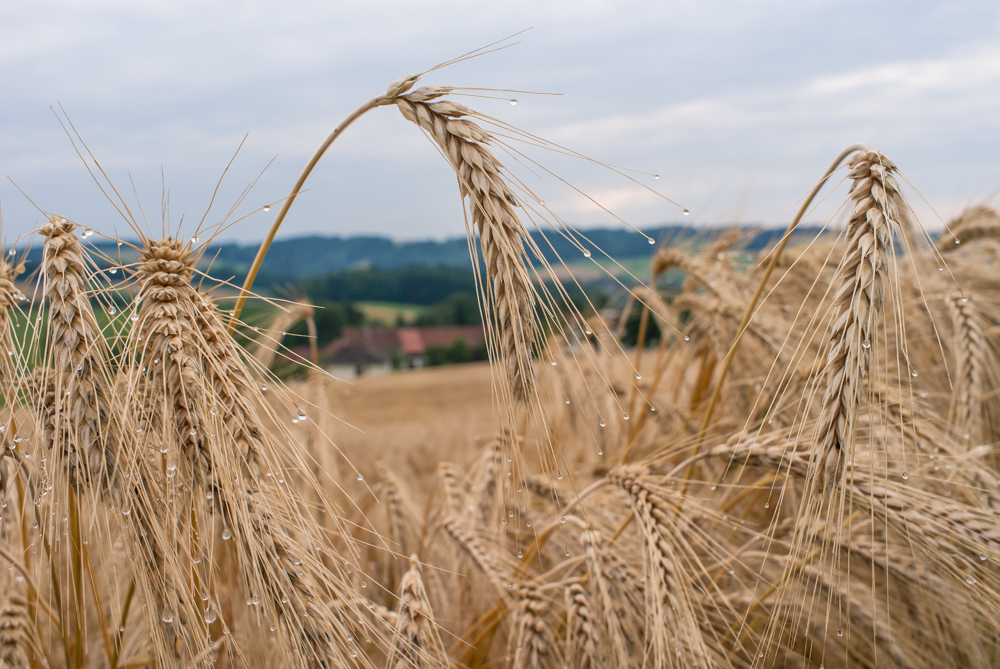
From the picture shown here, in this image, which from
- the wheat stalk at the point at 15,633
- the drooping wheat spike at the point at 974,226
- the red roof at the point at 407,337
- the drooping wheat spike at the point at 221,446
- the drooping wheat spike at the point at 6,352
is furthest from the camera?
the red roof at the point at 407,337

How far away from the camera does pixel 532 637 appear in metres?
1.55

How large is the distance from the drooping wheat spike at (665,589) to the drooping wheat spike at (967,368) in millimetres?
1192

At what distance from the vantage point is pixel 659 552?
1420 mm

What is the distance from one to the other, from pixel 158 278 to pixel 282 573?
0.56 meters

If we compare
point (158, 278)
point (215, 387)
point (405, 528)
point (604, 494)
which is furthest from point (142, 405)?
point (405, 528)

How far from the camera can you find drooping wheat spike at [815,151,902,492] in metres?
1.04

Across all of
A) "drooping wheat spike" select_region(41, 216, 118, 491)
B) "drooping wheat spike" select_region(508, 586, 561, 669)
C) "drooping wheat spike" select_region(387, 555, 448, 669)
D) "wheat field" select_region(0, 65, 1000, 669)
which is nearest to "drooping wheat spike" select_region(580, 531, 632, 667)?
"wheat field" select_region(0, 65, 1000, 669)

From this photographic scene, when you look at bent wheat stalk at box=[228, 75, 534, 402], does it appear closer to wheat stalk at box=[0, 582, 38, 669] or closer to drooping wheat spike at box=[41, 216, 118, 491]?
drooping wheat spike at box=[41, 216, 118, 491]

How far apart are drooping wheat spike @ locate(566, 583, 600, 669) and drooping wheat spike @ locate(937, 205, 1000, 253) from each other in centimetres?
260

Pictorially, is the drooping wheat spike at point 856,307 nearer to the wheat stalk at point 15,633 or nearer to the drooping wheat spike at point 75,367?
the drooping wheat spike at point 75,367

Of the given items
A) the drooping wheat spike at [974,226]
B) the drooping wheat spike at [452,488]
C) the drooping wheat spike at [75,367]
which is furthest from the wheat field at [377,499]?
the drooping wheat spike at [974,226]

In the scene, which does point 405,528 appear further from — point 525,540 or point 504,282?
point 504,282

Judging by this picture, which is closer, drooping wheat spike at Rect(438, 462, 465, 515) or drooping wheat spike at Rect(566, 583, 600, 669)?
drooping wheat spike at Rect(566, 583, 600, 669)

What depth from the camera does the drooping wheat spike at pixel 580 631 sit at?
1.49 m
